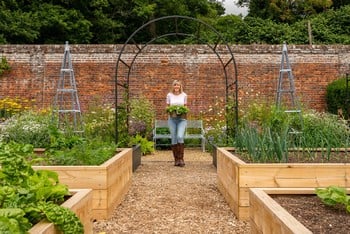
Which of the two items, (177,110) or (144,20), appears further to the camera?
(144,20)

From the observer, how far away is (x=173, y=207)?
494cm

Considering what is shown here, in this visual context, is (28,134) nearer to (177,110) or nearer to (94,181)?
(177,110)

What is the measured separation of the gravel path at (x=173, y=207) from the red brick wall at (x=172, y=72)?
4.81m

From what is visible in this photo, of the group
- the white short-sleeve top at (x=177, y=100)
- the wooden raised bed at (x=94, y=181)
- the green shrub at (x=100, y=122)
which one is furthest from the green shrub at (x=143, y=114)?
the wooden raised bed at (x=94, y=181)

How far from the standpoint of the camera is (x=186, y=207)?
16.2 feet

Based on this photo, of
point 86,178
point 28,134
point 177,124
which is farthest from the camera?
point 177,124

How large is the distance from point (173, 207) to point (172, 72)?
25.7 feet

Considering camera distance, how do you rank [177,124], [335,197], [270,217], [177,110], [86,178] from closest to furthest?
[270,217] → [335,197] → [86,178] → [177,110] → [177,124]

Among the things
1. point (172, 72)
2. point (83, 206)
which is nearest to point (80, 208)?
point (83, 206)

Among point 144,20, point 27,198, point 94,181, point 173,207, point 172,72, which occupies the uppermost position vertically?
point 144,20

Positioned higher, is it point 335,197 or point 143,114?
point 143,114

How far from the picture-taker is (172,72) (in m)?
12.5

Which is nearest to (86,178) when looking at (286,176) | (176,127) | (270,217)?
(286,176)

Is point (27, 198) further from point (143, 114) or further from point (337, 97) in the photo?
point (337, 97)
